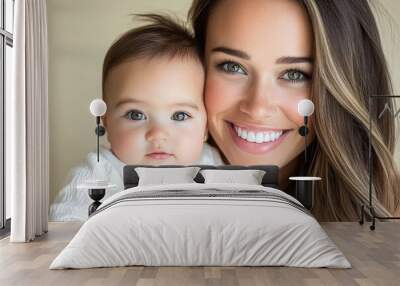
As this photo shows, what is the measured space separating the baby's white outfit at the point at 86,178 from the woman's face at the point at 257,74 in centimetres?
29

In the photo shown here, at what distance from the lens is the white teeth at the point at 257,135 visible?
742 cm

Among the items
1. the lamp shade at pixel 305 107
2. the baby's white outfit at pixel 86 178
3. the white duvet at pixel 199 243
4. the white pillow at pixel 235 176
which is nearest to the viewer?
the white duvet at pixel 199 243

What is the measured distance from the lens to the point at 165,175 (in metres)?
6.89

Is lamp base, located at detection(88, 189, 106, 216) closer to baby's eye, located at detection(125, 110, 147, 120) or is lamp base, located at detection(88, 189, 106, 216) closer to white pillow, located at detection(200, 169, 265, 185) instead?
baby's eye, located at detection(125, 110, 147, 120)

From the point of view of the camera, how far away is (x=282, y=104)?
737 cm

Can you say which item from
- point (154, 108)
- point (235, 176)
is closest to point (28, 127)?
point (154, 108)

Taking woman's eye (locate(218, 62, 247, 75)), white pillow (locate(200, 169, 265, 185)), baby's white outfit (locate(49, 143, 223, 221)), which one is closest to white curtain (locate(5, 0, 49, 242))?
baby's white outfit (locate(49, 143, 223, 221))

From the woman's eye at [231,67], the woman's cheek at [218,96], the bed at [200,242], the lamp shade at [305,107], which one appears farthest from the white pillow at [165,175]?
the bed at [200,242]

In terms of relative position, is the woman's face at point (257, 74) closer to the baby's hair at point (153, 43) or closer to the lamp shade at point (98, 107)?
the baby's hair at point (153, 43)

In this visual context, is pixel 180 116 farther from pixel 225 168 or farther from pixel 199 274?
pixel 199 274

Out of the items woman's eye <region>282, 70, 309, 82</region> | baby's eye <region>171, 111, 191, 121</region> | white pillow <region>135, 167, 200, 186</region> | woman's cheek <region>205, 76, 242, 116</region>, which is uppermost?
woman's eye <region>282, 70, 309, 82</region>

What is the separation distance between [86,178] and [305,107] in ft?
8.60

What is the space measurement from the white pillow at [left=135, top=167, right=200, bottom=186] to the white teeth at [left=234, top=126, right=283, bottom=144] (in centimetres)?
73

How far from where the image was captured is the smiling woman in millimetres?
7340
